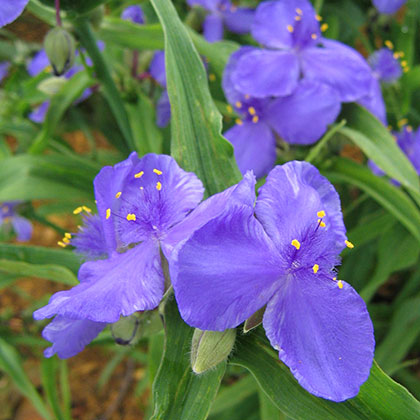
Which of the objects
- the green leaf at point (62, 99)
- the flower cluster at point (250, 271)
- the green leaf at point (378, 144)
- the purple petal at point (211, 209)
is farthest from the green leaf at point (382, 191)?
the green leaf at point (62, 99)

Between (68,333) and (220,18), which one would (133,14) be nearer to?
(220,18)

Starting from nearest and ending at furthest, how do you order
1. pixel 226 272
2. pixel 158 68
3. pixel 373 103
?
pixel 226 272
pixel 373 103
pixel 158 68

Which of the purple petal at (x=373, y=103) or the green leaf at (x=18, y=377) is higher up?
the purple petal at (x=373, y=103)

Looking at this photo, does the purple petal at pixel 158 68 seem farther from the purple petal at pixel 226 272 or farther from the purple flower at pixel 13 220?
the purple petal at pixel 226 272

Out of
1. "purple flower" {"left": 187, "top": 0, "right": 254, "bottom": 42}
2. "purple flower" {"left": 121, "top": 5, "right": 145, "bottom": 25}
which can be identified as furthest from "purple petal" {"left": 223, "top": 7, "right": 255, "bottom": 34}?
"purple flower" {"left": 121, "top": 5, "right": 145, "bottom": 25}

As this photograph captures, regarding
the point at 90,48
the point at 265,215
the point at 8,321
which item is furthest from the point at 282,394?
the point at 8,321

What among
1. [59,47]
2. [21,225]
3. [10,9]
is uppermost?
[10,9]

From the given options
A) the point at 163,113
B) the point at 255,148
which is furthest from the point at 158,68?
the point at 255,148
